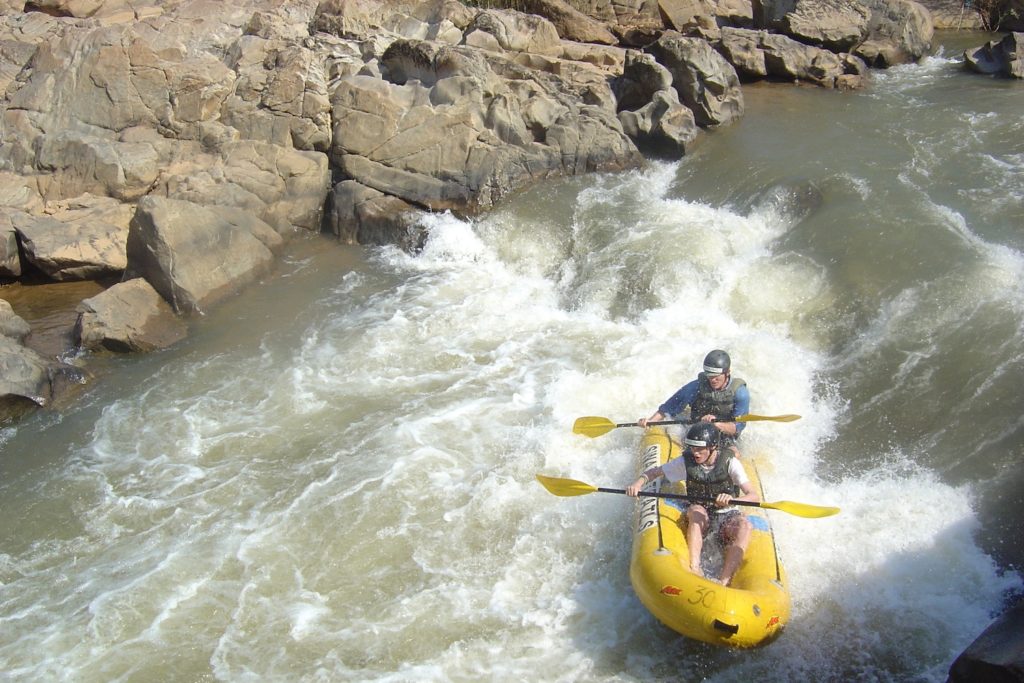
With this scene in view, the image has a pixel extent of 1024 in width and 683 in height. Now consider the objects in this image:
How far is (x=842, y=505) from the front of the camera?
6180mm

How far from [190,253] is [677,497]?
20.9ft

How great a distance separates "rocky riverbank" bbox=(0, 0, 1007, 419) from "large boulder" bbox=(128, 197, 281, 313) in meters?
0.02

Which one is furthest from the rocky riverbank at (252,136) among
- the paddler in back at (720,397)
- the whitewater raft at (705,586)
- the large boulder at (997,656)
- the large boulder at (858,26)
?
the large boulder at (997,656)

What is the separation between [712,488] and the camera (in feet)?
19.0

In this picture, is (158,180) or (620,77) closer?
(158,180)

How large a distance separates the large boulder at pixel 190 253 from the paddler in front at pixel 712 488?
5798 mm

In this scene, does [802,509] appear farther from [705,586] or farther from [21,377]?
[21,377]

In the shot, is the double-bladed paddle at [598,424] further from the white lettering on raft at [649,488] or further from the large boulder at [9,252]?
the large boulder at [9,252]

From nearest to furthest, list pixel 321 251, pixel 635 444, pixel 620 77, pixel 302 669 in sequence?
pixel 302 669
pixel 635 444
pixel 321 251
pixel 620 77

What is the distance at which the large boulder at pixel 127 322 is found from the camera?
8.79 metres

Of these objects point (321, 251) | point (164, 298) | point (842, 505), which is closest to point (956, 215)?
point (842, 505)

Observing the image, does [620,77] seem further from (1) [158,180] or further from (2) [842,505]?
(2) [842,505]

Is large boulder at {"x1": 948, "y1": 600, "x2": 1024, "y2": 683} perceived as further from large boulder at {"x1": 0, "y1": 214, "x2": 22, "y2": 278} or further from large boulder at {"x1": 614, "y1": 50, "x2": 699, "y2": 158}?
large boulder at {"x1": 0, "y1": 214, "x2": 22, "y2": 278}

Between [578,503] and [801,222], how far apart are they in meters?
4.84
